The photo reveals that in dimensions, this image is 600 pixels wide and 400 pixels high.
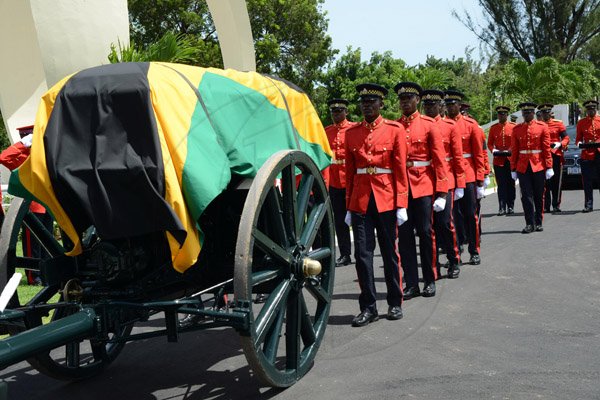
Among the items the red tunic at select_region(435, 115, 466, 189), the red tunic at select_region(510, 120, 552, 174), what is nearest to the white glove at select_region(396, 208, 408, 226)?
the red tunic at select_region(435, 115, 466, 189)

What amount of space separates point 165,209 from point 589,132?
40.3 ft

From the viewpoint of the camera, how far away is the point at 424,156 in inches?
319

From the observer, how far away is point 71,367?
514 cm

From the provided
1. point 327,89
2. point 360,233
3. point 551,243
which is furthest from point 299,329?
point 327,89

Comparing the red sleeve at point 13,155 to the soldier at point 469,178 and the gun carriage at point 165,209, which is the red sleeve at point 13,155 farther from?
the soldier at point 469,178

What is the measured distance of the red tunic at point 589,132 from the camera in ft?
48.0

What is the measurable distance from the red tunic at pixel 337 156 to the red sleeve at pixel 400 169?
2801mm

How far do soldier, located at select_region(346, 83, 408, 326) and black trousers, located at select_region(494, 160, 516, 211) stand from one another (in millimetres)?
8362

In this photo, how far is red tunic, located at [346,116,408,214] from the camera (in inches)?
267

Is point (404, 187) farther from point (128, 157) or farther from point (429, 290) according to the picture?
point (128, 157)

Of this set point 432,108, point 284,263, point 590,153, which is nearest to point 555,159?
point 590,153

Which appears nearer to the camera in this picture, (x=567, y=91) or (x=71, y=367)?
(x=71, y=367)

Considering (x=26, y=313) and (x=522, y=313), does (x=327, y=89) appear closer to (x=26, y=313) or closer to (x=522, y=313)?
(x=522, y=313)

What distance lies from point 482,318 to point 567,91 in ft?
99.5
